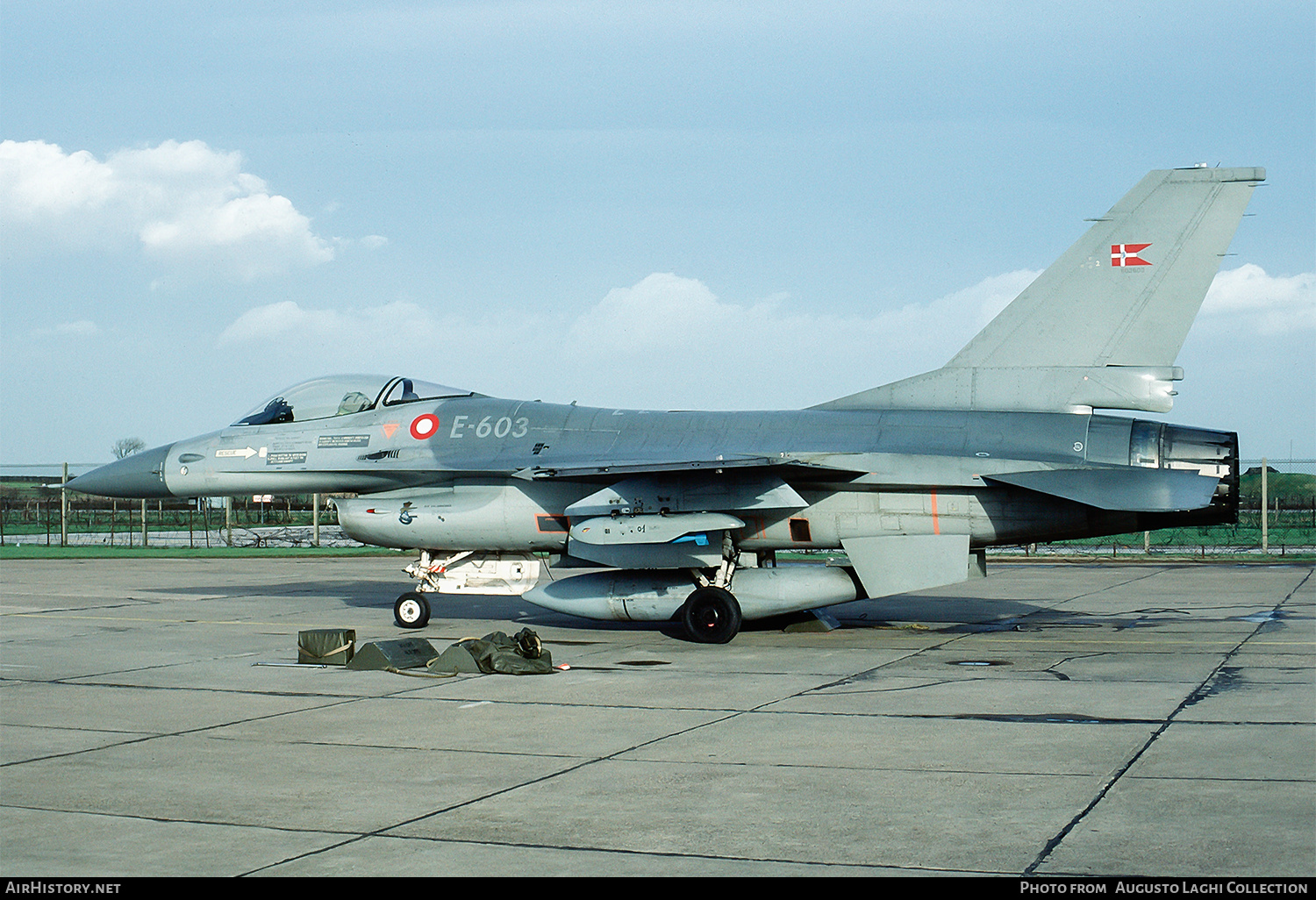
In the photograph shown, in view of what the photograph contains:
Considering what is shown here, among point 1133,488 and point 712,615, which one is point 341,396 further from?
point 1133,488

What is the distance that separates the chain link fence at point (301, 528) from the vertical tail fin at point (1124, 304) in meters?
11.7

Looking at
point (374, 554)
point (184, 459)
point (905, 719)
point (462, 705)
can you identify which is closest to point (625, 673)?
point (462, 705)

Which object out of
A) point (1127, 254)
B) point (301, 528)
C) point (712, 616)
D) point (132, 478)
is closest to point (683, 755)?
point (712, 616)

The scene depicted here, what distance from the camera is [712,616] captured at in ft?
43.9

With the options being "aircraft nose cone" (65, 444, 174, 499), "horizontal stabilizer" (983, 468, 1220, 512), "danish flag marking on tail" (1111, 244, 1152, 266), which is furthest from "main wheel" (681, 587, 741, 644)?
"aircraft nose cone" (65, 444, 174, 499)

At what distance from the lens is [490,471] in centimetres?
1469

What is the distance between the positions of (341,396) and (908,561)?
765 cm

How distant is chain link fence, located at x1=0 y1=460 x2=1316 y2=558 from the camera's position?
32.4 metres

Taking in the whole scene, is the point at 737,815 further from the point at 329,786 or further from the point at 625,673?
the point at 625,673

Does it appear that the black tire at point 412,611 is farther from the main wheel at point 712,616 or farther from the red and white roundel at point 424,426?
the main wheel at point 712,616

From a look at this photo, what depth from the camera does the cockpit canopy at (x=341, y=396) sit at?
52.0 ft

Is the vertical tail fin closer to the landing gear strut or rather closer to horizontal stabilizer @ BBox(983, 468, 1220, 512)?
horizontal stabilizer @ BBox(983, 468, 1220, 512)

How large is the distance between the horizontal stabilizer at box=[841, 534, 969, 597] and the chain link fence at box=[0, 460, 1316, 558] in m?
12.0

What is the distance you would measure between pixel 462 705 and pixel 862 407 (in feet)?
21.7
